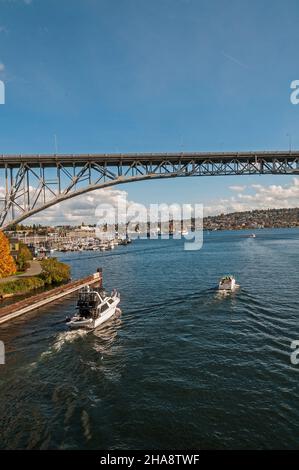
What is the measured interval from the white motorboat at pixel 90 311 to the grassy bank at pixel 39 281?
14489 millimetres

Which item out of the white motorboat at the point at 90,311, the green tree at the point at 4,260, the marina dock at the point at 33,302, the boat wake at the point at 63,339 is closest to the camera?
the boat wake at the point at 63,339

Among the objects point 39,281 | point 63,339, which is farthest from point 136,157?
point 63,339

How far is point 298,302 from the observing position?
98.8 feet

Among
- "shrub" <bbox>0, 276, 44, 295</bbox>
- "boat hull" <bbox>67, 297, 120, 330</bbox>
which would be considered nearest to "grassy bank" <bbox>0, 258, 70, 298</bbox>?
"shrub" <bbox>0, 276, 44, 295</bbox>

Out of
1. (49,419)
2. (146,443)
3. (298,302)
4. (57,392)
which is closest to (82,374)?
(57,392)

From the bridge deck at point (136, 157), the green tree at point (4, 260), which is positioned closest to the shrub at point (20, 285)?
the green tree at point (4, 260)

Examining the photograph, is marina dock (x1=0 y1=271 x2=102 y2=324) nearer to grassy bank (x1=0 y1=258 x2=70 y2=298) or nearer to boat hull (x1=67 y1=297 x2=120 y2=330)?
grassy bank (x1=0 y1=258 x2=70 y2=298)

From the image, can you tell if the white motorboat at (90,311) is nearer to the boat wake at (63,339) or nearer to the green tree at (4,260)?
the boat wake at (63,339)

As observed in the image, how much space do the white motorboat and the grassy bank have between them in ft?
47.5

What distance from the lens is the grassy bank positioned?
38.4 m

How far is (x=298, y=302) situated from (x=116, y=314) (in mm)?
16333

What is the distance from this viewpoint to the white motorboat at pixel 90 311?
25516 mm
